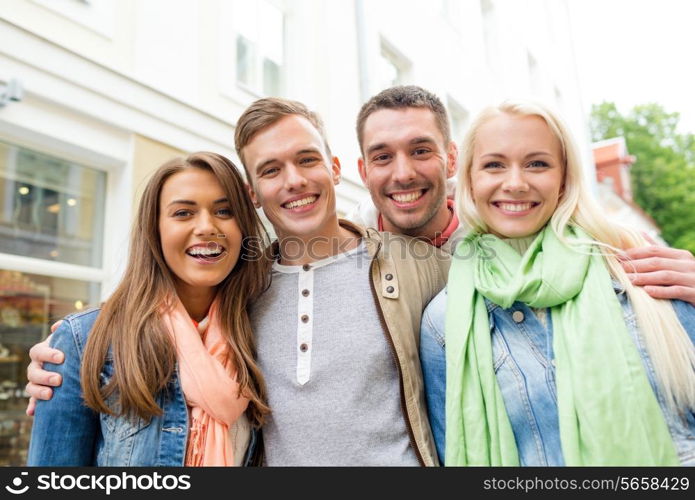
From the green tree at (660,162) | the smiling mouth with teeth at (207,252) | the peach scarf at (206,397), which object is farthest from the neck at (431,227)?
the green tree at (660,162)

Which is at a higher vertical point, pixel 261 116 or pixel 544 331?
pixel 261 116

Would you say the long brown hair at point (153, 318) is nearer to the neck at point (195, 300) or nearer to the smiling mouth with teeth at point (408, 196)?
the neck at point (195, 300)

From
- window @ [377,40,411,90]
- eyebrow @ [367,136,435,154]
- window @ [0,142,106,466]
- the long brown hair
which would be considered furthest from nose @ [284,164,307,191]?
window @ [377,40,411,90]

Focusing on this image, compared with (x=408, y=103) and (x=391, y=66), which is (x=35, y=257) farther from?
(x=391, y=66)

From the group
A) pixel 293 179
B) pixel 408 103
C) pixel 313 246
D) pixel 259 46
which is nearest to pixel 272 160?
pixel 293 179

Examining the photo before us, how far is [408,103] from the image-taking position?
2.07m

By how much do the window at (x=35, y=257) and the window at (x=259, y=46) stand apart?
1.73 metres

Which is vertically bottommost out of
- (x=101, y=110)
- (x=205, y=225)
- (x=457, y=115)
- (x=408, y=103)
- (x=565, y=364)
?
(x=565, y=364)

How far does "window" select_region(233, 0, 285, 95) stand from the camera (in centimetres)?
462

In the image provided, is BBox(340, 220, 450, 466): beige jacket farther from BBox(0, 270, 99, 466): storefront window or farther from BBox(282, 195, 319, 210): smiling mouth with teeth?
BBox(0, 270, 99, 466): storefront window

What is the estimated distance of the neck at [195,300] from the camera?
1745mm

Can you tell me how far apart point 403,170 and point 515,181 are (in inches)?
23.9
